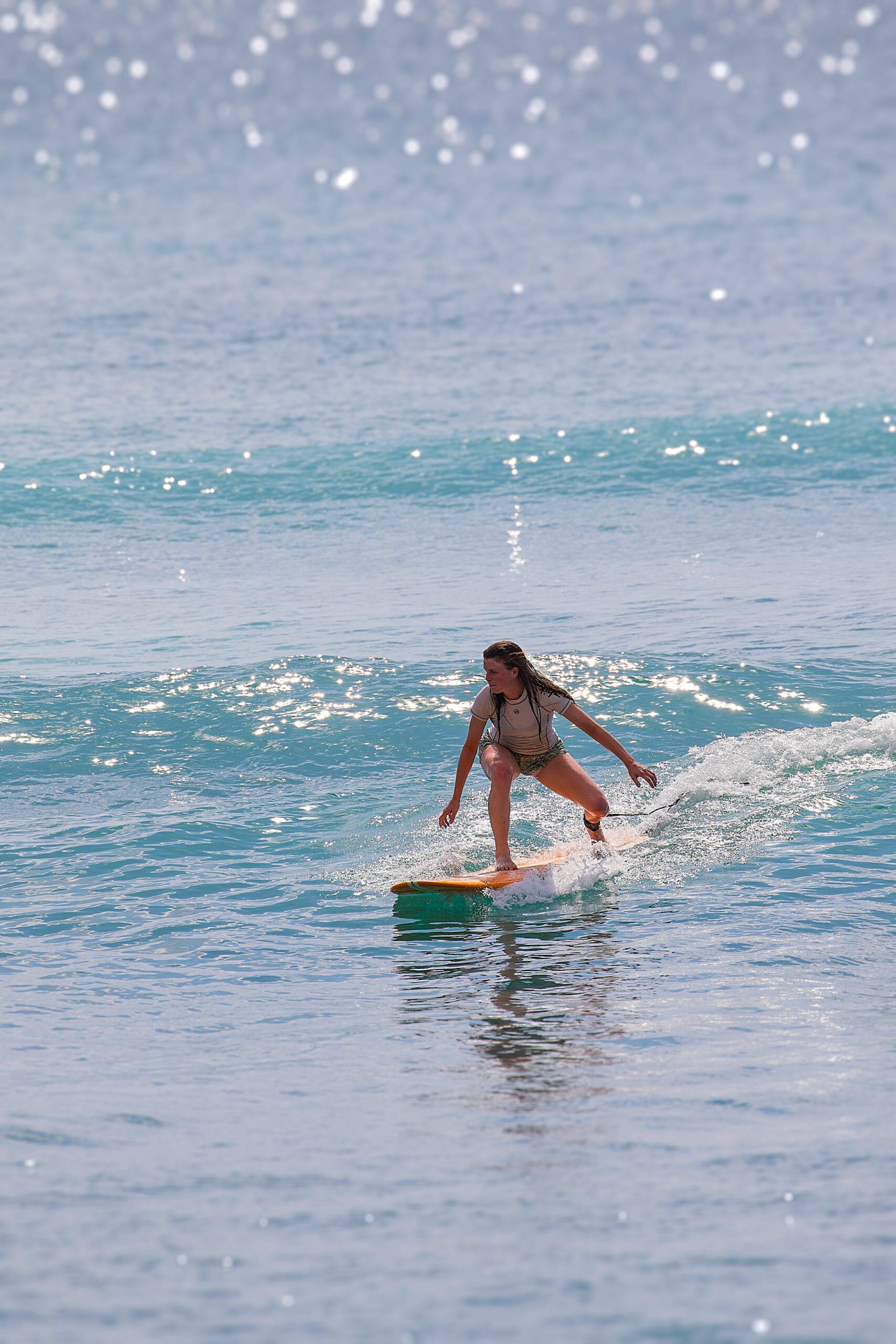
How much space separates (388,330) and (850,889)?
2664 centimetres

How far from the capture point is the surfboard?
939cm

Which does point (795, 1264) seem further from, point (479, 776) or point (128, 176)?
point (128, 176)

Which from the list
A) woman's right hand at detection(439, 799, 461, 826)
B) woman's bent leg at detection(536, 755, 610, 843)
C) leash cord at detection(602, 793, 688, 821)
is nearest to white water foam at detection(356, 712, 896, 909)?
leash cord at detection(602, 793, 688, 821)

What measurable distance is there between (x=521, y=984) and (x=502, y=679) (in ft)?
7.62

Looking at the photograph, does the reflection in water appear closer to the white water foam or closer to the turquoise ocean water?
the turquoise ocean water

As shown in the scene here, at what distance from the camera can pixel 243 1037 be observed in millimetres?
7523

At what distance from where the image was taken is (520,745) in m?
10.2

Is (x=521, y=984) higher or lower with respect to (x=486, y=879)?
lower

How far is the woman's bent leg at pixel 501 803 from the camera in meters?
9.90

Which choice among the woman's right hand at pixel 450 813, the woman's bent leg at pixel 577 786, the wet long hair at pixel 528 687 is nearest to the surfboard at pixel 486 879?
the woman's bent leg at pixel 577 786

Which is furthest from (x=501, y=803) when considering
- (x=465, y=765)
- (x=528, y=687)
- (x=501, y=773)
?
(x=528, y=687)

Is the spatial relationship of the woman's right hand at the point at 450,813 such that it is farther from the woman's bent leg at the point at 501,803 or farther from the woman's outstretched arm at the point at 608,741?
the woman's outstretched arm at the point at 608,741

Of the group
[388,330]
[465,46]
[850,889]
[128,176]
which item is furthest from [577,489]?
[465,46]

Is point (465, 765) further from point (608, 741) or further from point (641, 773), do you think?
point (641, 773)
